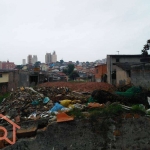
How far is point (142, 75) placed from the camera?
1036cm

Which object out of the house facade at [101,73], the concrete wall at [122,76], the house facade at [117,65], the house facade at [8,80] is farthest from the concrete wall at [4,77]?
the concrete wall at [122,76]

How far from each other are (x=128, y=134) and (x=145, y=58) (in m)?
16.3

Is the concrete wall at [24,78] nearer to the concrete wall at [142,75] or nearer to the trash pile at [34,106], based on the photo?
the concrete wall at [142,75]

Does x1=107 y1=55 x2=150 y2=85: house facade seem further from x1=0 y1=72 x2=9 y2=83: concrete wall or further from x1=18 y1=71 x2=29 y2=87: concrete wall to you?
x1=0 y1=72 x2=9 y2=83: concrete wall

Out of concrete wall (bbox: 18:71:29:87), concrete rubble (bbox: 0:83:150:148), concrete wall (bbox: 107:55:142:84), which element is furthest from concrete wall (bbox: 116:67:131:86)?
concrete wall (bbox: 18:71:29:87)

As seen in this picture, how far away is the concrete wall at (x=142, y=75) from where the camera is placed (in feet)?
32.9

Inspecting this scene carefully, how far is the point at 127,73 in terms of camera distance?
16.2 metres

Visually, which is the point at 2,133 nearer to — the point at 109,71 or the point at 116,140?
the point at 116,140

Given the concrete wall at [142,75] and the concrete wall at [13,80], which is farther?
the concrete wall at [13,80]

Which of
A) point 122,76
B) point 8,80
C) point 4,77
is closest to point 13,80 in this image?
point 8,80

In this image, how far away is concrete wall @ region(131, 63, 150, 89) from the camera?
10023 millimetres

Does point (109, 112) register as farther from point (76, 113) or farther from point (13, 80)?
point (13, 80)

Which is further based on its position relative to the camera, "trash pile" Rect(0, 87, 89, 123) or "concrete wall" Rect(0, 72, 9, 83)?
"concrete wall" Rect(0, 72, 9, 83)

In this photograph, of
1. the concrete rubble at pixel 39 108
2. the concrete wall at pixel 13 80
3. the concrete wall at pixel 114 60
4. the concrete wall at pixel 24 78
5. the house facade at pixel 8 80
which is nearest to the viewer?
the concrete rubble at pixel 39 108
